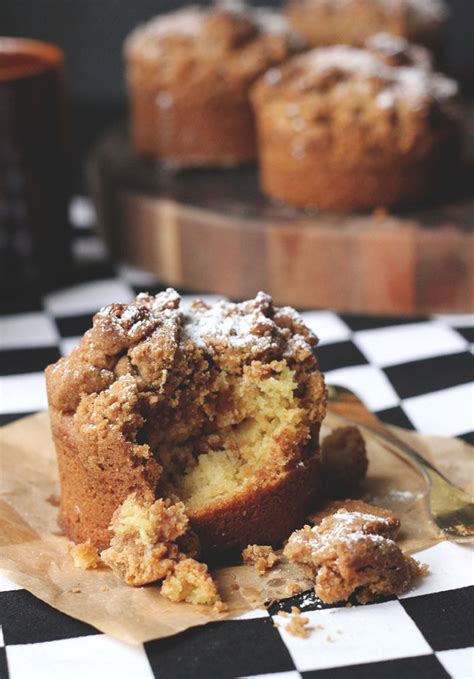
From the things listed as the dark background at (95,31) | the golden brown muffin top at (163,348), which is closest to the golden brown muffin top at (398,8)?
the dark background at (95,31)

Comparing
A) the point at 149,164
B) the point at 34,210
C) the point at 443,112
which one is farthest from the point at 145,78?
the point at 443,112

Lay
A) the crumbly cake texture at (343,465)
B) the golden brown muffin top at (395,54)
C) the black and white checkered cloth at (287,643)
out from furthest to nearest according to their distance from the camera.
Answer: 1. the golden brown muffin top at (395,54)
2. the crumbly cake texture at (343,465)
3. the black and white checkered cloth at (287,643)

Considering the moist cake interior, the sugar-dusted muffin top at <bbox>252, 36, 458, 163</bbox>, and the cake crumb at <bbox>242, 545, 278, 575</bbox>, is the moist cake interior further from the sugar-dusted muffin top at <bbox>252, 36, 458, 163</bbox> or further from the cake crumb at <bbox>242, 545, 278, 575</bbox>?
the sugar-dusted muffin top at <bbox>252, 36, 458, 163</bbox>

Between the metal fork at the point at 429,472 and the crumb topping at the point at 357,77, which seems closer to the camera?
the metal fork at the point at 429,472

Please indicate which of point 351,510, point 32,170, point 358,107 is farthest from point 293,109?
point 351,510

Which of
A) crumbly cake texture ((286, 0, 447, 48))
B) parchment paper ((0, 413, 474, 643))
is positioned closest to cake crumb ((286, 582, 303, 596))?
parchment paper ((0, 413, 474, 643))

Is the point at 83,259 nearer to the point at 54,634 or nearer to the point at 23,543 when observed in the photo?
the point at 23,543

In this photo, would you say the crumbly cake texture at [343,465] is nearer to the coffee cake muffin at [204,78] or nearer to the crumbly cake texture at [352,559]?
the crumbly cake texture at [352,559]
